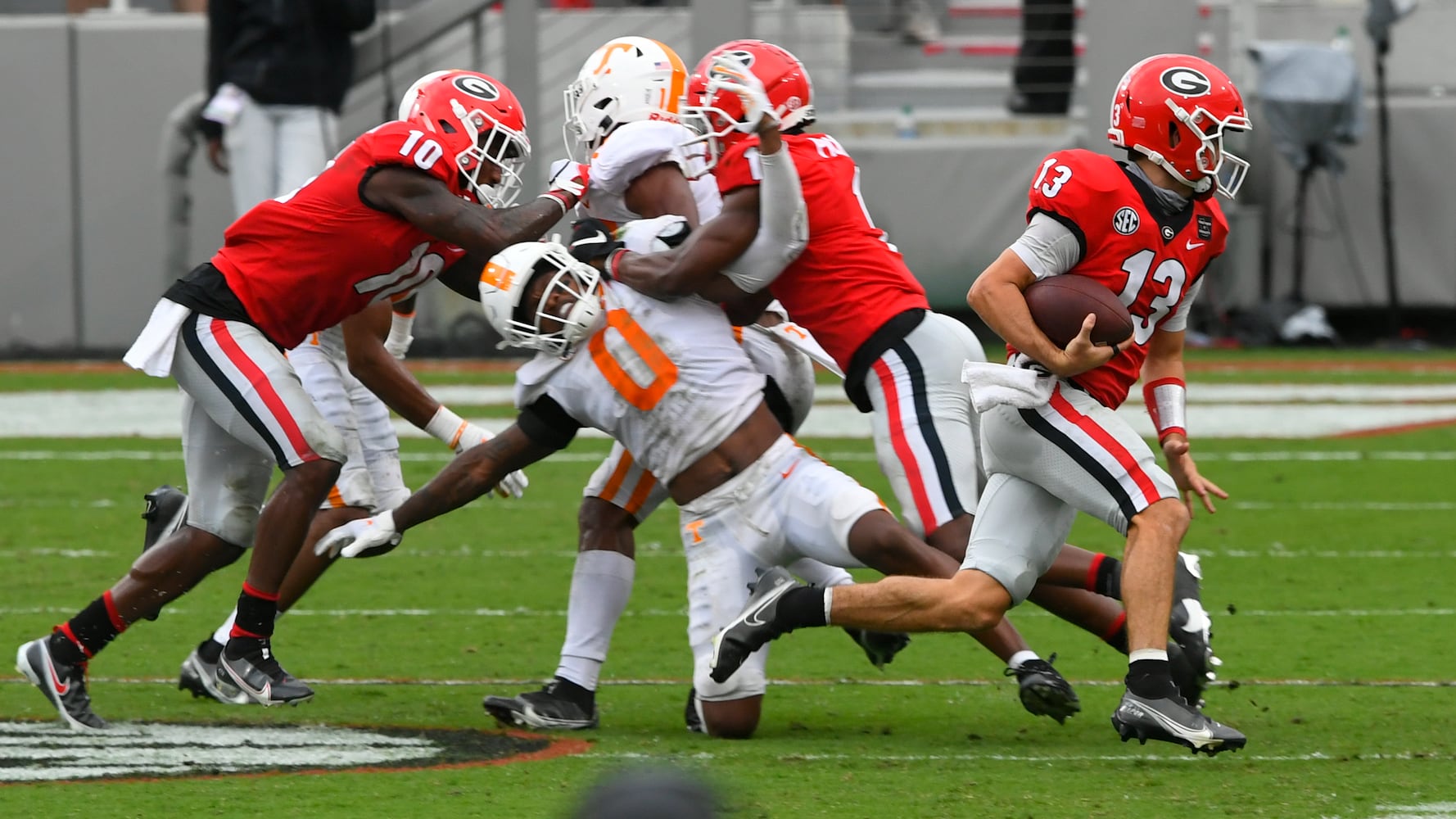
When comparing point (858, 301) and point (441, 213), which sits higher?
point (441, 213)

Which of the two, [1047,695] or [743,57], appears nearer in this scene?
[1047,695]

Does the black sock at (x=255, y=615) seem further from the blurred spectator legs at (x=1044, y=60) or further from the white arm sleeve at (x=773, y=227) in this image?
Answer: the blurred spectator legs at (x=1044, y=60)

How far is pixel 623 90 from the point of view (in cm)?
511

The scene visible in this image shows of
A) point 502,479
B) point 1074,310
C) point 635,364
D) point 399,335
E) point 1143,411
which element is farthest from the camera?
point 1143,411

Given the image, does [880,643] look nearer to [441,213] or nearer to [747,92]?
[747,92]

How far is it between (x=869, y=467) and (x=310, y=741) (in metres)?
4.51

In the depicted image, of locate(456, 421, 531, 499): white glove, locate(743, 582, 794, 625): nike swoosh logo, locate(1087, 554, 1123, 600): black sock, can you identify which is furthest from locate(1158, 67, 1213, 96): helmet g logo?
locate(456, 421, 531, 499): white glove

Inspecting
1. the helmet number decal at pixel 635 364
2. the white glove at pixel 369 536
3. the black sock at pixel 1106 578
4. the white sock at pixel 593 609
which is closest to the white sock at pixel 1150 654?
the black sock at pixel 1106 578

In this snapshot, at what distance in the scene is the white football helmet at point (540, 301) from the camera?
4.52 meters

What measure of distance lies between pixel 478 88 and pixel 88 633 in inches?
64.5

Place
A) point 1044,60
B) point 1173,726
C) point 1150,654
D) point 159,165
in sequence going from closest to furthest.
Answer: point 1173,726, point 1150,654, point 159,165, point 1044,60

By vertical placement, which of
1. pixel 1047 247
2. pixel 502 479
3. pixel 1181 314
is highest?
pixel 1047 247

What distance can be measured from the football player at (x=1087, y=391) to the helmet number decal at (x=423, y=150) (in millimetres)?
1324

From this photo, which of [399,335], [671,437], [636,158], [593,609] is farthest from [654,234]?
[399,335]
